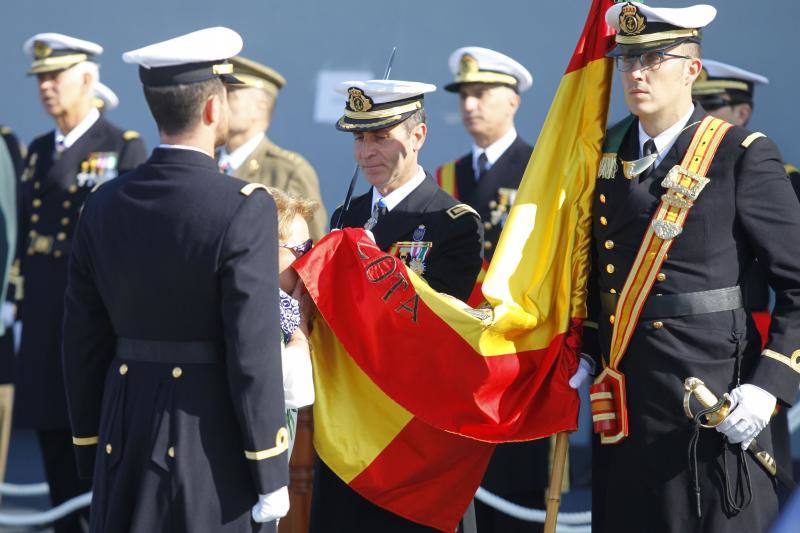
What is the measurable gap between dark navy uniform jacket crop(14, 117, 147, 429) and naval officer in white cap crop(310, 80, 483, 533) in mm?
1970

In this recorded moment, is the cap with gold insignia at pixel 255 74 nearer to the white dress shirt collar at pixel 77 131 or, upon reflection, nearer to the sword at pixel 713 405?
the white dress shirt collar at pixel 77 131

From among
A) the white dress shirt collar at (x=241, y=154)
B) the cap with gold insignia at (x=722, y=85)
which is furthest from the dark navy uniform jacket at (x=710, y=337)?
the white dress shirt collar at (x=241, y=154)

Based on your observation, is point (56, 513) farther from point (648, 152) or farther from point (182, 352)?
point (648, 152)

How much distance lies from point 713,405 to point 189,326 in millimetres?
1491

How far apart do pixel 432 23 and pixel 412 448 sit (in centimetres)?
387

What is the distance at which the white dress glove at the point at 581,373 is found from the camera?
156 inches

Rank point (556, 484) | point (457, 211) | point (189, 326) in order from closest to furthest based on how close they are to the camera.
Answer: point (189, 326) → point (556, 484) → point (457, 211)

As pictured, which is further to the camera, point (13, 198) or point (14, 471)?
point (14, 471)

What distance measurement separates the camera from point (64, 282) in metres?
5.89

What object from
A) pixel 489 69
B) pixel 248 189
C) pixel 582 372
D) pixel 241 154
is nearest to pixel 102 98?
pixel 241 154

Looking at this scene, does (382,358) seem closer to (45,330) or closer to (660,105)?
(660,105)

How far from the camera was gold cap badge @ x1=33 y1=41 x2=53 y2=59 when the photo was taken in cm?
612

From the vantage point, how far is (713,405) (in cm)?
357

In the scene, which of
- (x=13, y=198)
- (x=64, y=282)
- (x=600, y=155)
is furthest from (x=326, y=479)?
(x=13, y=198)
